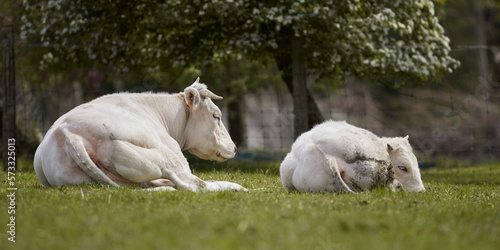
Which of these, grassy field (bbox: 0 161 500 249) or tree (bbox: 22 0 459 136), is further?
tree (bbox: 22 0 459 136)

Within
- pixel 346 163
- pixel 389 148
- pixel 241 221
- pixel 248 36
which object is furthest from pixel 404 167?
pixel 248 36

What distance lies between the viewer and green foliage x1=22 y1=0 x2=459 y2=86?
41.8ft

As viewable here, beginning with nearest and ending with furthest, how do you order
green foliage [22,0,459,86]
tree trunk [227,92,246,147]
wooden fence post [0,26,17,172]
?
wooden fence post [0,26,17,172], green foliage [22,0,459,86], tree trunk [227,92,246,147]

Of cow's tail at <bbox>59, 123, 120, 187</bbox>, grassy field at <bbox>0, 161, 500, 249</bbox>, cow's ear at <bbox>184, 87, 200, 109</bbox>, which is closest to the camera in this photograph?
grassy field at <bbox>0, 161, 500, 249</bbox>

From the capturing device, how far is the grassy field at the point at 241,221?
146 inches

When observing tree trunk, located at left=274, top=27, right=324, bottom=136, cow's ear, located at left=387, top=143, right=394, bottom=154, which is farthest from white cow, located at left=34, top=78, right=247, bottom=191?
tree trunk, located at left=274, top=27, right=324, bottom=136

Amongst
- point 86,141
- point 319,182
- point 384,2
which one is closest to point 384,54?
point 384,2

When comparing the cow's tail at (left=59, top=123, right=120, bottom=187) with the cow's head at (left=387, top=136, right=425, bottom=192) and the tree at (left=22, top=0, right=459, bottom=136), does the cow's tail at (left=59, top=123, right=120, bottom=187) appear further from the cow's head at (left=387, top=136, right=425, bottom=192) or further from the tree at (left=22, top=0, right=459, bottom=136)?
the tree at (left=22, top=0, right=459, bottom=136)

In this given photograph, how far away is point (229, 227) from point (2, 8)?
543 inches

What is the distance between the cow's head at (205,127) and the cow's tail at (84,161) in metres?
1.87

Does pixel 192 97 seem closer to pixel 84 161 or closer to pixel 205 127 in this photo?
pixel 205 127

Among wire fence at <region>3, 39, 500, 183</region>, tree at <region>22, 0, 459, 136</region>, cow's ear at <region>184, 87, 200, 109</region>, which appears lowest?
wire fence at <region>3, 39, 500, 183</region>

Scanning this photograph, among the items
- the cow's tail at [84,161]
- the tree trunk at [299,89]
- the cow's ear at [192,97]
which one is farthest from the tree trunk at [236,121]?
the cow's tail at [84,161]

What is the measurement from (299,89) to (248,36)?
1513mm
